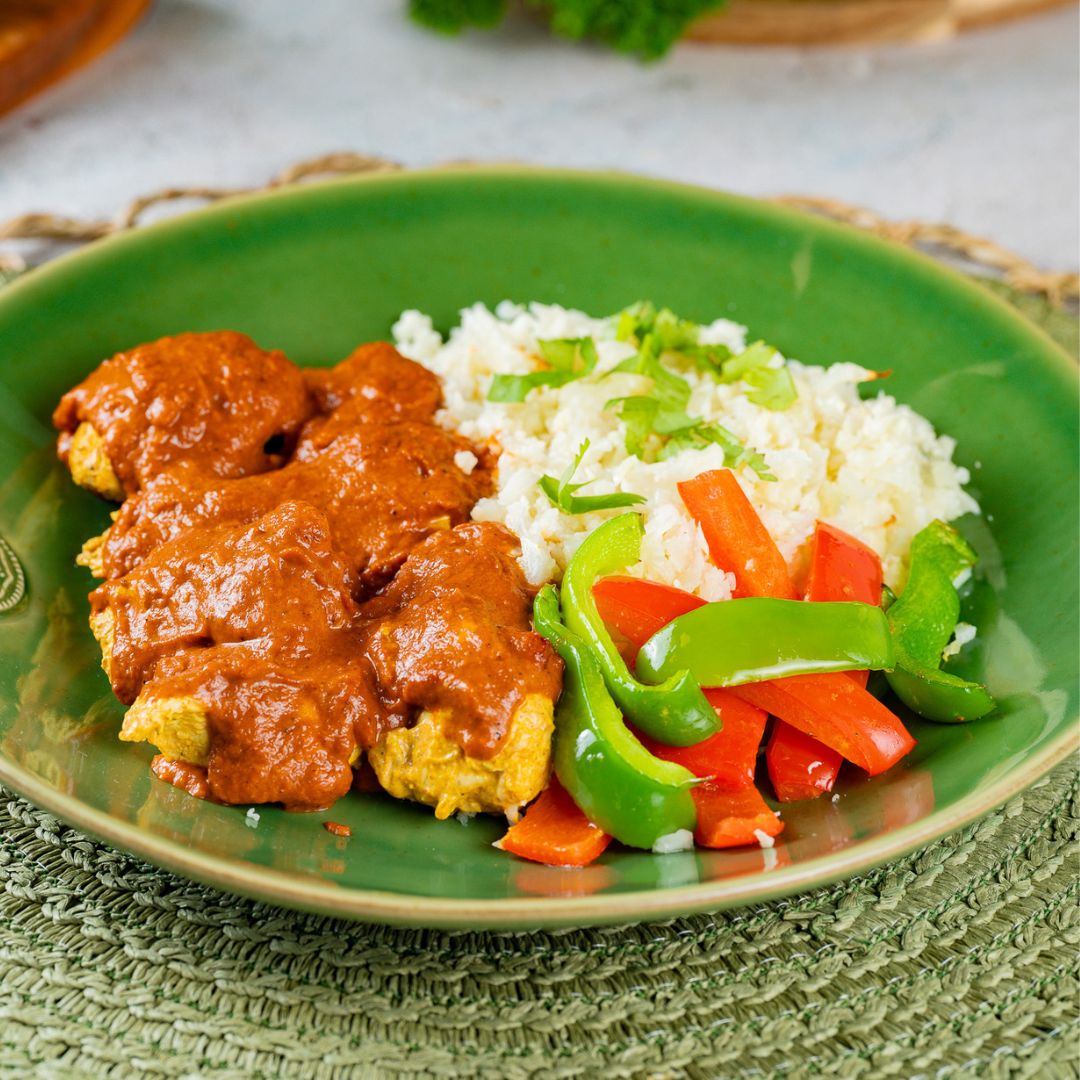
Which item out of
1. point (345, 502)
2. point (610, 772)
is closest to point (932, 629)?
point (610, 772)

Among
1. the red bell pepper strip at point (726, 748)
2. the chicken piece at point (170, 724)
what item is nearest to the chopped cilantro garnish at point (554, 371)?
the red bell pepper strip at point (726, 748)

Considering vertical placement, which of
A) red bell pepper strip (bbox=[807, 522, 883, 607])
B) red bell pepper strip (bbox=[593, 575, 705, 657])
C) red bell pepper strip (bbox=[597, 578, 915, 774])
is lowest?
red bell pepper strip (bbox=[597, 578, 915, 774])

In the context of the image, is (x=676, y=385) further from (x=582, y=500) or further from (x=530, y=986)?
(x=530, y=986)

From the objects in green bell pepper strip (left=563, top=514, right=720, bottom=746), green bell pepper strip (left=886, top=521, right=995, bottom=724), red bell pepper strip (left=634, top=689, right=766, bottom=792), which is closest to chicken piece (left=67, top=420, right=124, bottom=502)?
green bell pepper strip (left=563, top=514, right=720, bottom=746)

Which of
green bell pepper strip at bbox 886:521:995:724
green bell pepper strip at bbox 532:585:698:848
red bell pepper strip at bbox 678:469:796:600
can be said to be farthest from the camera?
red bell pepper strip at bbox 678:469:796:600

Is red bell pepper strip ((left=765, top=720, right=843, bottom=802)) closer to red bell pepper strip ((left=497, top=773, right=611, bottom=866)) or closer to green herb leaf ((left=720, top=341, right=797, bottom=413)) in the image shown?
red bell pepper strip ((left=497, top=773, right=611, bottom=866))

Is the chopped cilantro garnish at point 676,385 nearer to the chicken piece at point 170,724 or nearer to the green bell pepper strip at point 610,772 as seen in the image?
the green bell pepper strip at point 610,772

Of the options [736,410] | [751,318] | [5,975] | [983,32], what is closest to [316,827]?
[5,975]

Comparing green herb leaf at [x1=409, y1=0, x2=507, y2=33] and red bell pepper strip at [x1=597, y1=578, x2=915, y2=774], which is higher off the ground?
→ green herb leaf at [x1=409, y1=0, x2=507, y2=33]
